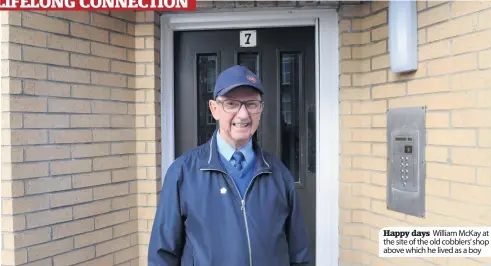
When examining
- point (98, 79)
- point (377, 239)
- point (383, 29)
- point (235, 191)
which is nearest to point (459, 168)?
point (377, 239)

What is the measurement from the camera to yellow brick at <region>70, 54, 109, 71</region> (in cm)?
258

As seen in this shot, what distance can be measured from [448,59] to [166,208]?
163cm

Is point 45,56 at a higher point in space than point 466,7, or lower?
lower

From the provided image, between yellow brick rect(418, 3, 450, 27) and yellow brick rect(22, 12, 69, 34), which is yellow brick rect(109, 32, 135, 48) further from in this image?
yellow brick rect(418, 3, 450, 27)

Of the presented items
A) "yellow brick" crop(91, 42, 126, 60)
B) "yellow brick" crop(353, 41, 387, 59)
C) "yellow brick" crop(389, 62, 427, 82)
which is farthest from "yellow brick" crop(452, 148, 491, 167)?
"yellow brick" crop(91, 42, 126, 60)

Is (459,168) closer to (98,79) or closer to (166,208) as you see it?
(166,208)

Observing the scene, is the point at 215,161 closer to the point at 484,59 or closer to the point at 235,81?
the point at 235,81

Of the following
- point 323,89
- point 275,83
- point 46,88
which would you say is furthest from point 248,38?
point 46,88

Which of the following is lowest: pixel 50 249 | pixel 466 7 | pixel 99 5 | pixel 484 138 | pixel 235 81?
pixel 50 249

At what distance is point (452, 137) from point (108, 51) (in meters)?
2.18

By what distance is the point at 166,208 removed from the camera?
1.86 m

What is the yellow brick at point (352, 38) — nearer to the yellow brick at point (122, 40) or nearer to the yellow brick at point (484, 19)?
the yellow brick at point (484, 19)

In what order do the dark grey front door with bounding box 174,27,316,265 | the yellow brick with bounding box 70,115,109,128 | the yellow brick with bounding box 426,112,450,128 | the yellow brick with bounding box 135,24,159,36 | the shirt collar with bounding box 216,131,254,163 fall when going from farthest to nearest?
the dark grey front door with bounding box 174,27,316,265 → the yellow brick with bounding box 135,24,159,36 → the yellow brick with bounding box 70,115,109,128 → the yellow brick with bounding box 426,112,450,128 → the shirt collar with bounding box 216,131,254,163

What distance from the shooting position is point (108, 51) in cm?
278
